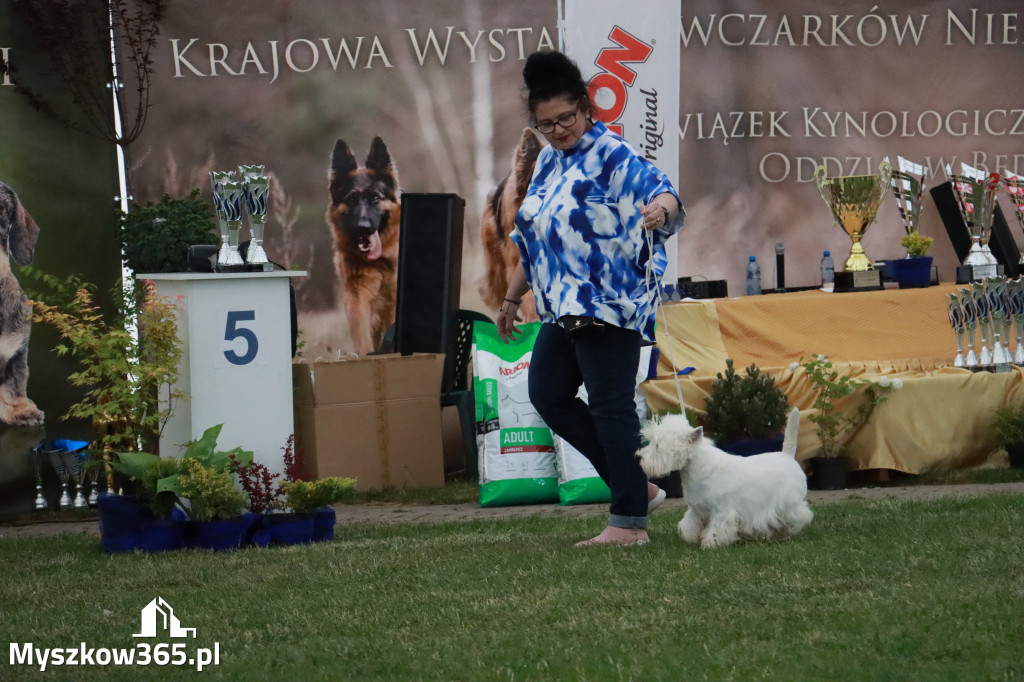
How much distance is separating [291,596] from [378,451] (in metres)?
3.11

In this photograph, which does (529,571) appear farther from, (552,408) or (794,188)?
(794,188)

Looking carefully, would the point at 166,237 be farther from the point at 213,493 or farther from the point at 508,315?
the point at 508,315

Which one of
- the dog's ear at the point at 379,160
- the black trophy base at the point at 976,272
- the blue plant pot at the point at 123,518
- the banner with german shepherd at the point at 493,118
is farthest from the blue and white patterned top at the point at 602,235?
the black trophy base at the point at 976,272

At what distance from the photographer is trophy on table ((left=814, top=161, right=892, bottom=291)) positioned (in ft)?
22.7

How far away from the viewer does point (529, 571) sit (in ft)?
12.3

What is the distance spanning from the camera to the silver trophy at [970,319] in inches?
262

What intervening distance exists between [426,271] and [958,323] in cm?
293

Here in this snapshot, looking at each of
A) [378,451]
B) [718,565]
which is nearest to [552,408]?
[718,565]

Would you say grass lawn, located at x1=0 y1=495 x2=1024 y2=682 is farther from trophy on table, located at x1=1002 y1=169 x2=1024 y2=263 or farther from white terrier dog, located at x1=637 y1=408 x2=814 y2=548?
trophy on table, located at x1=1002 y1=169 x2=1024 y2=263

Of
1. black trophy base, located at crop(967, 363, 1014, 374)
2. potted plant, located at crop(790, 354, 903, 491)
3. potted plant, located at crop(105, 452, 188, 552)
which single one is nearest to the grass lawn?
potted plant, located at crop(105, 452, 188, 552)

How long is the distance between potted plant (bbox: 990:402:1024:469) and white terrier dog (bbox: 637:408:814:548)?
2767mm

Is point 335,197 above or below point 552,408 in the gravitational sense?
above

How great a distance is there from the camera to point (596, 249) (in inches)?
153

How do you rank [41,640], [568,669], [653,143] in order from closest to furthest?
[568,669] < [41,640] < [653,143]
